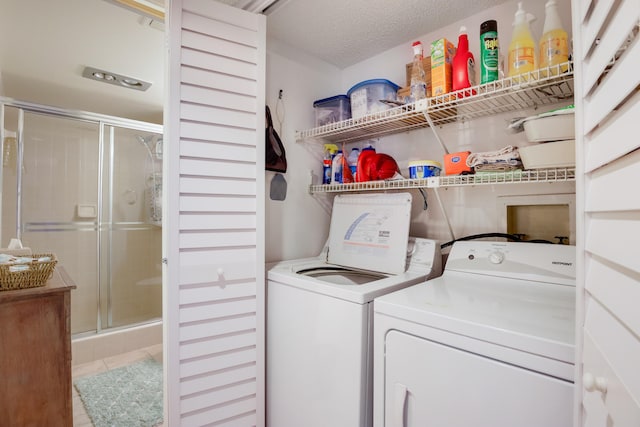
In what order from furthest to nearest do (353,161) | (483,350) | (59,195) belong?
(59,195) → (353,161) → (483,350)

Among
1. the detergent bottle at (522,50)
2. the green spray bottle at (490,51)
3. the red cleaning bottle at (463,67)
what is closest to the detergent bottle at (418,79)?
the red cleaning bottle at (463,67)

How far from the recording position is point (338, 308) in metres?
1.30

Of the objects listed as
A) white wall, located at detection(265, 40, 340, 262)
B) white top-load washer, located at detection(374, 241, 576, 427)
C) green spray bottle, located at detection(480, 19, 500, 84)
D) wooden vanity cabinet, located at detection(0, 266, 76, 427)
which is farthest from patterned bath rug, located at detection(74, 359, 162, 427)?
green spray bottle, located at detection(480, 19, 500, 84)

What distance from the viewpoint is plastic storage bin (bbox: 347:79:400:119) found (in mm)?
1797

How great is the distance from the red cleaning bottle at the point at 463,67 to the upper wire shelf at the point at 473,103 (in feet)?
0.16

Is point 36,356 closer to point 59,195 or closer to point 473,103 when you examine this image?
point 59,195

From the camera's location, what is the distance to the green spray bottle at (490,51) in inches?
52.5

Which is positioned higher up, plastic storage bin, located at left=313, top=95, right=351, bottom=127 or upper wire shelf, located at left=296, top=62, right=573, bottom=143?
plastic storage bin, located at left=313, top=95, right=351, bottom=127

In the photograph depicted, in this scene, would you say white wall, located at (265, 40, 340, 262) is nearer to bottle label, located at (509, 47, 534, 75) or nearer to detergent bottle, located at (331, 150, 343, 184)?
detergent bottle, located at (331, 150, 343, 184)

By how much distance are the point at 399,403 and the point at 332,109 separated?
5.49 ft

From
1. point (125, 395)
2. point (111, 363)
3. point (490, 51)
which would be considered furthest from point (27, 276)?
point (490, 51)

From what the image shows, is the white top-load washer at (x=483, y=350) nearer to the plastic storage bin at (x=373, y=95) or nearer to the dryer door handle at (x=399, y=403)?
the dryer door handle at (x=399, y=403)

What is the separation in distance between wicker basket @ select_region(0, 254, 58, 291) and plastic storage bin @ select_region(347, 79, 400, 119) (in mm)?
1908

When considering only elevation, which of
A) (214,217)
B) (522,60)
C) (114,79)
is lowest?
(214,217)
